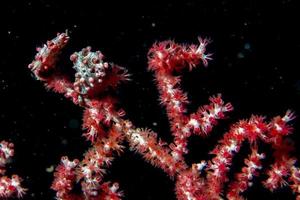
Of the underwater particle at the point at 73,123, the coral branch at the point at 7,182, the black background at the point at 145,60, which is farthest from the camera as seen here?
the underwater particle at the point at 73,123

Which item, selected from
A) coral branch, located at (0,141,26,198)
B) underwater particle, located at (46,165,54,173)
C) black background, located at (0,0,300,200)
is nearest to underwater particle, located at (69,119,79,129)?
black background, located at (0,0,300,200)

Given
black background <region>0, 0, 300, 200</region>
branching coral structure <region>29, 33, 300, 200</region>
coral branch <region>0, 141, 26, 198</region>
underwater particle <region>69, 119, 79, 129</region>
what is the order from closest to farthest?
branching coral structure <region>29, 33, 300, 200</region> → coral branch <region>0, 141, 26, 198</region> → black background <region>0, 0, 300, 200</region> → underwater particle <region>69, 119, 79, 129</region>

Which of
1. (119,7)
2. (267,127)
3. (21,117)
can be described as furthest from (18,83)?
(267,127)

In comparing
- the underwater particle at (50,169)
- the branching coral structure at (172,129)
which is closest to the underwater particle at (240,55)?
the branching coral structure at (172,129)

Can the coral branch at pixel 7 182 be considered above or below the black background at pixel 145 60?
below

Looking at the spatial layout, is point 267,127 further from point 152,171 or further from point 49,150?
point 49,150

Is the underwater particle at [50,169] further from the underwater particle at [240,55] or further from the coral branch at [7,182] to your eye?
the underwater particle at [240,55]

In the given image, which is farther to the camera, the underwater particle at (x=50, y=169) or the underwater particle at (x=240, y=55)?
the underwater particle at (x=50, y=169)

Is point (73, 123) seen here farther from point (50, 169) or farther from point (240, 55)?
point (240, 55)

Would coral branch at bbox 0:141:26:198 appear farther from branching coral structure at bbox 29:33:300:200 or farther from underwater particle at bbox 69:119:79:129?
underwater particle at bbox 69:119:79:129

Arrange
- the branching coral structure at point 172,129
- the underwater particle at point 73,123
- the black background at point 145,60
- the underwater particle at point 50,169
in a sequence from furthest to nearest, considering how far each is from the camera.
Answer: the underwater particle at point 50,169 < the underwater particle at point 73,123 < the black background at point 145,60 < the branching coral structure at point 172,129
